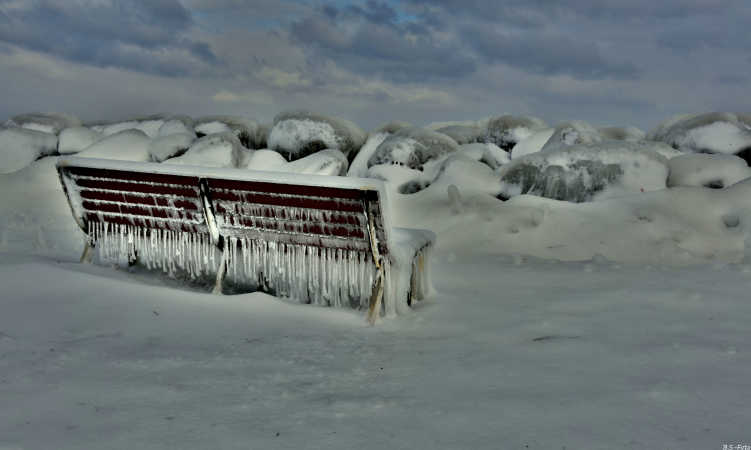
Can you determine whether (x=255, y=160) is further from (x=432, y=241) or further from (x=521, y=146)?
(x=432, y=241)

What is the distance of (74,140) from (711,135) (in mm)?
12063

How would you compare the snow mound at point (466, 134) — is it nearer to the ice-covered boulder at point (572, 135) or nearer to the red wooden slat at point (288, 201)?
the ice-covered boulder at point (572, 135)

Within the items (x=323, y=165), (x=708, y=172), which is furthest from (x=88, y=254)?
(x=708, y=172)

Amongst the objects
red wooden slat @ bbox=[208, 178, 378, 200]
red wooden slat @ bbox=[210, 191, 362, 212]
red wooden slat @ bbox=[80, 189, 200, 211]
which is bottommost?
red wooden slat @ bbox=[80, 189, 200, 211]

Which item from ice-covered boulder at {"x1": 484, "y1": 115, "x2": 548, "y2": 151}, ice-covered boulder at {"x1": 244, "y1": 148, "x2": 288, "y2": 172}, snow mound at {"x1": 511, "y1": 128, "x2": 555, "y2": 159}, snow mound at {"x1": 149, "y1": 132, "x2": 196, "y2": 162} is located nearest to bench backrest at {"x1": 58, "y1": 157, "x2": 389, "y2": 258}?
ice-covered boulder at {"x1": 244, "y1": 148, "x2": 288, "y2": 172}

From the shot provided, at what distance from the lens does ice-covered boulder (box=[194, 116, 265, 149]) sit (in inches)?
561

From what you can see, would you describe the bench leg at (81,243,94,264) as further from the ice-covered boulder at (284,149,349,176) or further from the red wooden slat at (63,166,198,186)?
the ice-covered boulder at (284,149,349,176)

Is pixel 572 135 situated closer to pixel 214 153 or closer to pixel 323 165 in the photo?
pixel 323 165

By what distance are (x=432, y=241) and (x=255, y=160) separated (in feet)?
22.9

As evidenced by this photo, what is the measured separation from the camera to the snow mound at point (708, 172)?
8602 millimetres

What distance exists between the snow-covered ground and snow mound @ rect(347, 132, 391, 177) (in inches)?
144

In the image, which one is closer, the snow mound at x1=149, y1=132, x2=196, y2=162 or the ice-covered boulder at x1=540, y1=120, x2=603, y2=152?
the ice-covered boulder at x1=540, y1=120, x2=603, y2=152

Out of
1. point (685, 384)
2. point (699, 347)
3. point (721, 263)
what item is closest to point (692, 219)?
point (721, 263)

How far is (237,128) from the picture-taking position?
14305 mm
